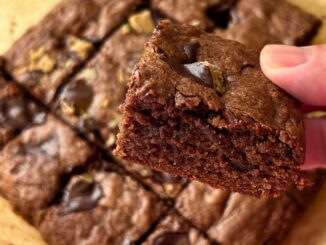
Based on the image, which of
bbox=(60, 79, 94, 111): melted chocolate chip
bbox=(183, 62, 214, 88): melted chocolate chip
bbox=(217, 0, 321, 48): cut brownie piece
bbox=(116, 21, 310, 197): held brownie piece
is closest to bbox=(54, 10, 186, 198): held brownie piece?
bbox=(60, 79, 94, 111): melted chocolate chip

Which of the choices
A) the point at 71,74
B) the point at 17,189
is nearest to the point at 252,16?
the point at 71,74

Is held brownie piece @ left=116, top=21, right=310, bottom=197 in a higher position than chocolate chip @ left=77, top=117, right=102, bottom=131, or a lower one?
higher

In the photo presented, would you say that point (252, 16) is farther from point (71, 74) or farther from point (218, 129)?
point (218, 129)

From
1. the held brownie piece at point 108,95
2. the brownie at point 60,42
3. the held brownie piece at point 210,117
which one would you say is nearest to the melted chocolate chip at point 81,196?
the held brownie piece at point 108,95

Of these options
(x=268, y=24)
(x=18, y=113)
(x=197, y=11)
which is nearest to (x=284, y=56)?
(x=268, y=24)

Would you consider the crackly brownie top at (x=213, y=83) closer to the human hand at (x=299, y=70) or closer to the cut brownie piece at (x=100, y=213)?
the human hand at (x=299, y=70)

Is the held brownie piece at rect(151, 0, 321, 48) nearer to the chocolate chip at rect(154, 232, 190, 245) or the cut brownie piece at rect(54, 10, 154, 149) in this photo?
the cut brownie piece at rect(54, 10, 154, 149)
